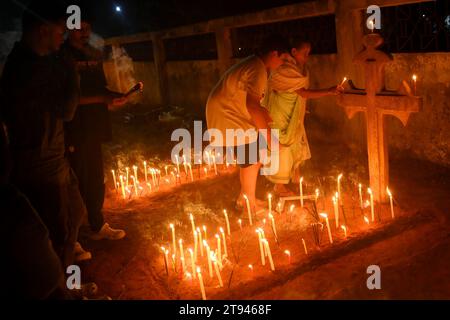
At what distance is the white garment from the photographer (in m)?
5.30

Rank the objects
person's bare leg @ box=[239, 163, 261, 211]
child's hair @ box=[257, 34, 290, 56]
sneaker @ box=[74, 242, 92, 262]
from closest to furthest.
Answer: sneaker @ box=[74, 242, 92, 262]
child's hair @ box=[257, 34, 290, 56]
person's bare leg @ box=[239, 163, 261, 211]

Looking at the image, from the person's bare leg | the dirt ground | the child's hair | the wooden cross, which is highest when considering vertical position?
the child's hair

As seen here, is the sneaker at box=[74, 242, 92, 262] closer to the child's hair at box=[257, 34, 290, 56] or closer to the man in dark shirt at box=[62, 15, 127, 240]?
the man in dark shirt at box=[62, 15, 127, 240]

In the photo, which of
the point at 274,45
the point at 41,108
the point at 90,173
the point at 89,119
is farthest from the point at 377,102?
the point at 41,108

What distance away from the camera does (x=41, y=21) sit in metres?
3.64

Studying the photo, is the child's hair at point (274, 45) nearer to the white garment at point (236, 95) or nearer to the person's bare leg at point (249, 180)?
the white garment at point (236, 95)

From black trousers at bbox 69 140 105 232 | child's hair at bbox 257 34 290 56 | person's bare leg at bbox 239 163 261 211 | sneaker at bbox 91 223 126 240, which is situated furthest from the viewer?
person's bare leg at bbox 239 163 261 211

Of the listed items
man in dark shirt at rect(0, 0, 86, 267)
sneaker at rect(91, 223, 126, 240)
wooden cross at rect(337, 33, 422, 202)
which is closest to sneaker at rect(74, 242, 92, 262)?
sneaker at rect(91, 223, 126, 240)

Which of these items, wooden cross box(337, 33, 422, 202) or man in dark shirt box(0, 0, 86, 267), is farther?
wooden cross box(337, 33, 422, 202)

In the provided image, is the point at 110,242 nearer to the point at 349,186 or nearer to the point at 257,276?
the point at 257,276

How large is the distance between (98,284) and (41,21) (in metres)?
2.42

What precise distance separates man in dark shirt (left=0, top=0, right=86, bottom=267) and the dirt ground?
3.36ft
